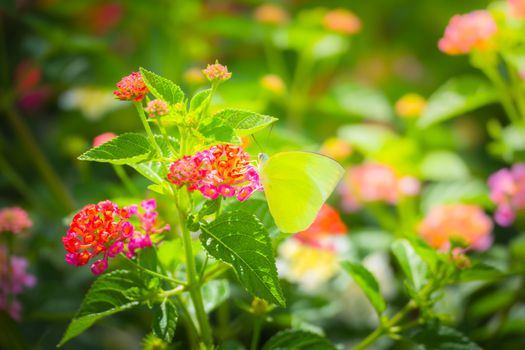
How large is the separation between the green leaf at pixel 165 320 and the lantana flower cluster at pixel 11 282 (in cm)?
26

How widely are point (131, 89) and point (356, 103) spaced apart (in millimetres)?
793

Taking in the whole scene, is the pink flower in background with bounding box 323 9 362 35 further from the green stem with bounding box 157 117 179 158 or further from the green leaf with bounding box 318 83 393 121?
the green stem with bounding box 157 117 179 158

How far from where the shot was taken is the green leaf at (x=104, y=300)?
0.52 meters

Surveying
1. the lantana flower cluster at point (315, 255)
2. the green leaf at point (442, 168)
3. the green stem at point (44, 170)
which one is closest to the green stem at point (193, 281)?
the lantana flower cluster at point (315, 255)

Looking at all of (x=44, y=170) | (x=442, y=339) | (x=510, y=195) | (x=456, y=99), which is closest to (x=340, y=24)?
(x=456, y=99)

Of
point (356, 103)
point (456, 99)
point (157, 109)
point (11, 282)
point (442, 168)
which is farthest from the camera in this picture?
point (356, 103)

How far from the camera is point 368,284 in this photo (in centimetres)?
65

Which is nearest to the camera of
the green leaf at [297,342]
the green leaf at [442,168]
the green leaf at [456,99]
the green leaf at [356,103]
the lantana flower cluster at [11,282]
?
the green leaf at [297,342]

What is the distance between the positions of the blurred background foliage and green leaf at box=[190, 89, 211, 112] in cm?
22

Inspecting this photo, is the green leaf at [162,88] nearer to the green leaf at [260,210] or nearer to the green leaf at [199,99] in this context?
the green leaf at [199,99]

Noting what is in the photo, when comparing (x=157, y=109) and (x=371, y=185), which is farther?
(x=371, y=185)

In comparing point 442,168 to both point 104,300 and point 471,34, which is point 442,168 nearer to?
point 471,34

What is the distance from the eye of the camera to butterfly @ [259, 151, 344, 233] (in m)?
0.58

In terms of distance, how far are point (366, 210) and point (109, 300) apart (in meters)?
0.71
